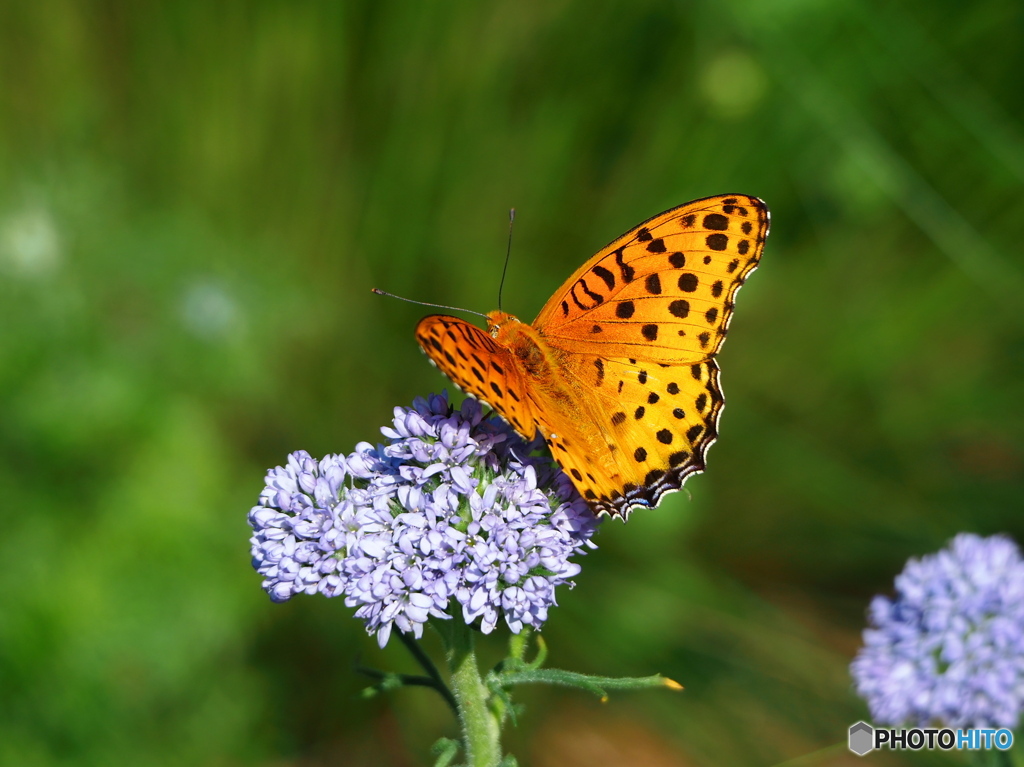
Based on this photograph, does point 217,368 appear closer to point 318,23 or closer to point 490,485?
point 318,23

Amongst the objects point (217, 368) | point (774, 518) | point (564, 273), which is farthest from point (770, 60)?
point (217, 368)

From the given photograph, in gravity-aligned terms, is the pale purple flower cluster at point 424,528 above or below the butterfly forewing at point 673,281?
below

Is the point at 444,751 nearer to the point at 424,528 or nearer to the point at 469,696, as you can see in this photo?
the point at 469,696

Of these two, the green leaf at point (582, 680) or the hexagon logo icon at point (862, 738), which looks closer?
the green leaf at point (582, 680)

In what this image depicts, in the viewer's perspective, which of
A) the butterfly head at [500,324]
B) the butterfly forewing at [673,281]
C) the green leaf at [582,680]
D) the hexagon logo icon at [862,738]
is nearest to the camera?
the green leaf at [582,680]

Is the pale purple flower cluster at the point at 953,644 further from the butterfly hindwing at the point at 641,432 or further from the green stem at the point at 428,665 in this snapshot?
the green stem at the point at 428,665

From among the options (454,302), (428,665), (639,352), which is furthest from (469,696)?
(454,302)

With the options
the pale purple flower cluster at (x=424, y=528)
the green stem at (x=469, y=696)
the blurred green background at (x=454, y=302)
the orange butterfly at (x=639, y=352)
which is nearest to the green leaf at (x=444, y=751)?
the green stem at (x=469, y=696)
